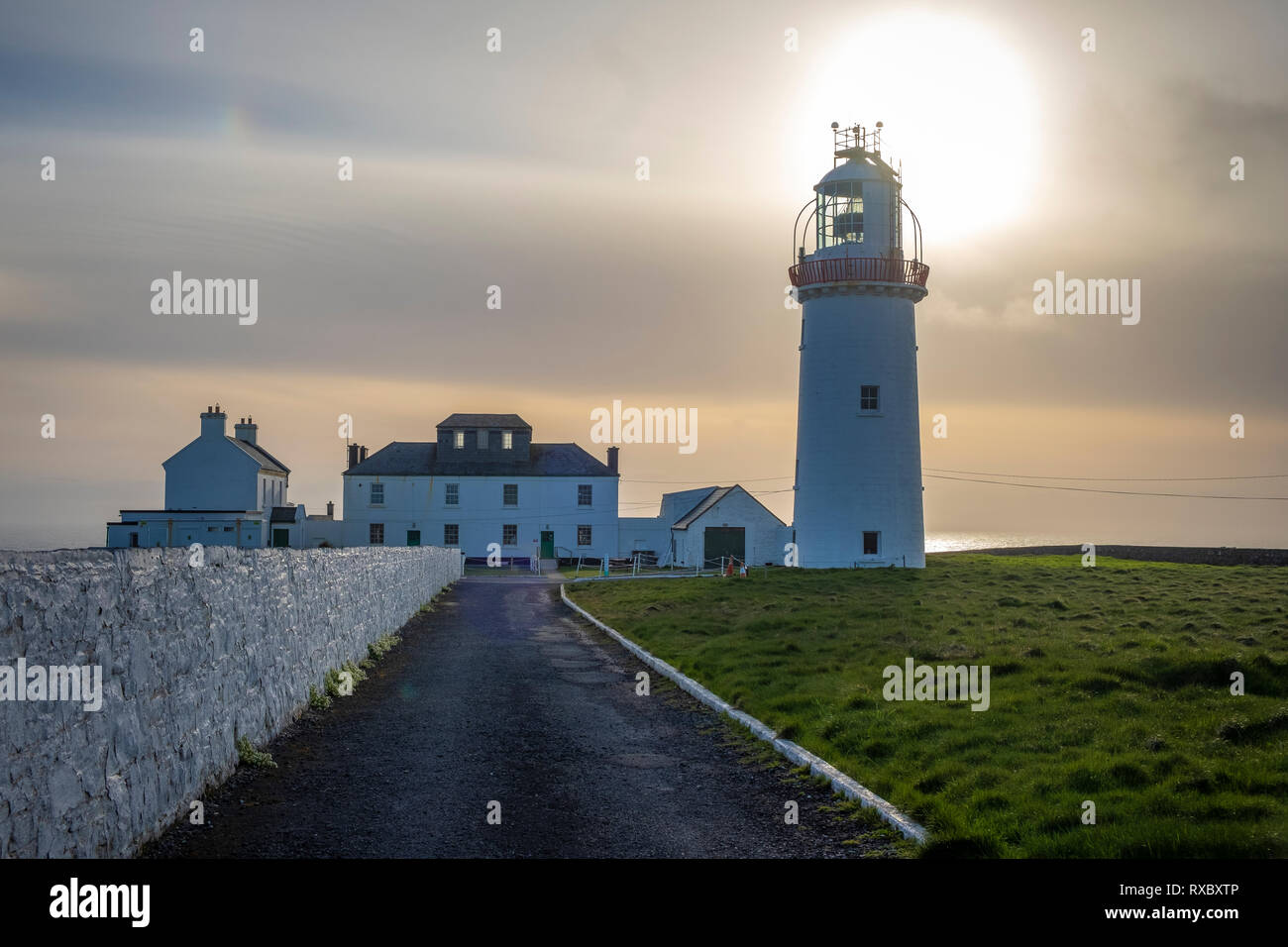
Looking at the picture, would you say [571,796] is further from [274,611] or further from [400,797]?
[274,611]

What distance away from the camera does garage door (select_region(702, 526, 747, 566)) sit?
5294 centimetres

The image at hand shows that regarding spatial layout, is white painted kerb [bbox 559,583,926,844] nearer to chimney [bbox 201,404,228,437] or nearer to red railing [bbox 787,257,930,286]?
red railing [bbox 787,257,930,286]

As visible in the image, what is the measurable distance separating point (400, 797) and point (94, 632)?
3086mm

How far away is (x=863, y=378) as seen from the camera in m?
40.8

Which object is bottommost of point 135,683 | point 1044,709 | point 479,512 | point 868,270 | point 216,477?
point 1044,709

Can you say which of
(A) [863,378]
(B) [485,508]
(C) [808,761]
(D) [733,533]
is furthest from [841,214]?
(C) [808,761]

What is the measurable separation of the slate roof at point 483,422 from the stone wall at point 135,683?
52705 mm

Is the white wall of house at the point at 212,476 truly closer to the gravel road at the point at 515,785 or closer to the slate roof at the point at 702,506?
the slate roof at the point at 702,506

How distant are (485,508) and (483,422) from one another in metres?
5.84

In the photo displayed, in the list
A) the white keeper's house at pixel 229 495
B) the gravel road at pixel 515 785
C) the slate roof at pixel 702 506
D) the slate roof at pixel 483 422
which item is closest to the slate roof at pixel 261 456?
the white keeper's house at pixel 229 495

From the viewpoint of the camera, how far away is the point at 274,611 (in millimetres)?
10867

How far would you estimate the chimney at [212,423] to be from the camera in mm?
58750

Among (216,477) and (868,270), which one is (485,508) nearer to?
(216,477)
